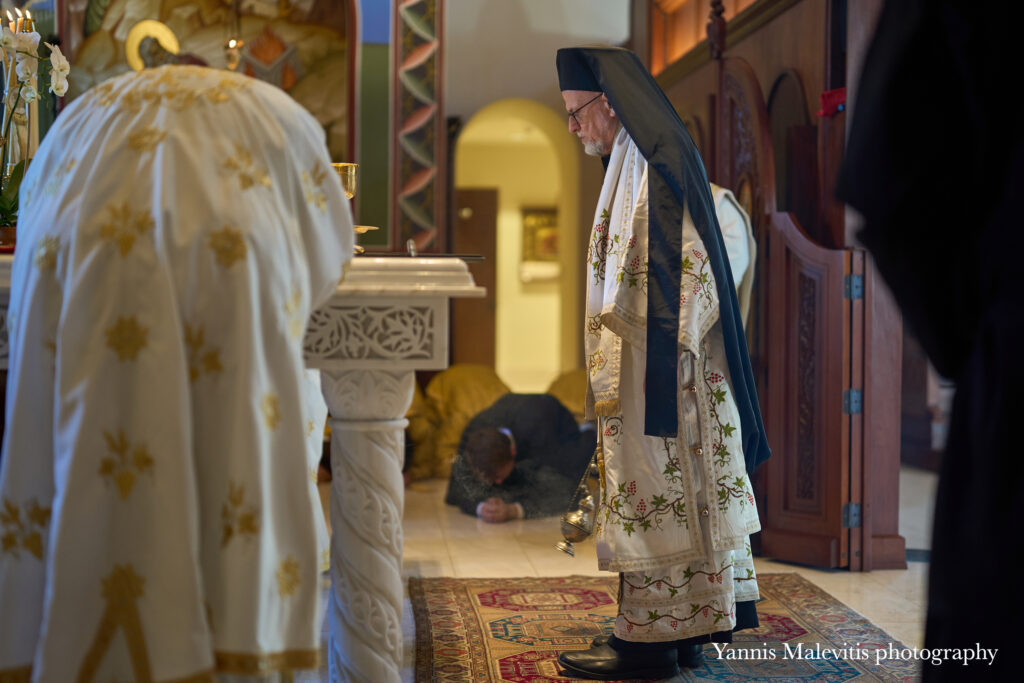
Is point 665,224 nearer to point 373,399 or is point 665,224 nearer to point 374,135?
point 373,399

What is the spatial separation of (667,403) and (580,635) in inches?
35.5

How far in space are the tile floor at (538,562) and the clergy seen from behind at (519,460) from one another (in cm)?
8

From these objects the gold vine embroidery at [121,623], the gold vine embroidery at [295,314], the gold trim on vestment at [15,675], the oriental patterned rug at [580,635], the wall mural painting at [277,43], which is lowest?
the oriental patterned rug at [580,635]

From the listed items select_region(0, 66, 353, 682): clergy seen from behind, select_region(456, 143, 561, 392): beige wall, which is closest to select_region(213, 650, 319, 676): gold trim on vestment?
select_region(0, 66, 353, 682): clergy seen from behind

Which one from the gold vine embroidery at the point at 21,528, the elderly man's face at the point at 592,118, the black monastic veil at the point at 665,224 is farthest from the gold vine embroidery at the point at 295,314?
the elderly man's face at the point at 592,118

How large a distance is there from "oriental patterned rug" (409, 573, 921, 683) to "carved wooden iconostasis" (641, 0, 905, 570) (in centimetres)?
40

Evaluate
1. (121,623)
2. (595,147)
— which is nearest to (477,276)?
(595,147)

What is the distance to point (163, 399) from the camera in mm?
1412

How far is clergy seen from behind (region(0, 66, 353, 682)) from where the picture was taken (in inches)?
54.9

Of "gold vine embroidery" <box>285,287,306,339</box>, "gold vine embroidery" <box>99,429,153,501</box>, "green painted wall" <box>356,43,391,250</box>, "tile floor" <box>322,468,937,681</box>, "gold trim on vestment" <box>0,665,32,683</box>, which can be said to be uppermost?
"green painted wall" <box>356,43,391,250</box>

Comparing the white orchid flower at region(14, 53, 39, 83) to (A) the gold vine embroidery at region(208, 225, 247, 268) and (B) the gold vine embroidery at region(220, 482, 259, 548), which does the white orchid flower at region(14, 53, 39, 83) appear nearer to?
(A) the gold vine embroidery at region(208, 225, 247, 268)

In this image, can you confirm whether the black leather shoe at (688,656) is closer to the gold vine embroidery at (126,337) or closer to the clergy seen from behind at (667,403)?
the clergy seen from behind at (667,403)

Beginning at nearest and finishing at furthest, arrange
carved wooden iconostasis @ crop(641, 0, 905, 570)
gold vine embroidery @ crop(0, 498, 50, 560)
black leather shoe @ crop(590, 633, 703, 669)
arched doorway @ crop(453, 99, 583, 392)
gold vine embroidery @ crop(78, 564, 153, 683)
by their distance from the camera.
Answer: gold vine embroidery @ crop(78, 564, 153, 683) → gold vine embroidery @ crop(0, 498, 50, 560) → black leather shoe @ crop(590, 633, 703, 669) → carved wooden iconostasis @ crop(641, 0, 905, 570) → arched doorway @ crop(453, 99, 583, 392)

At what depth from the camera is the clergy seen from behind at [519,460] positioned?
4727mm
